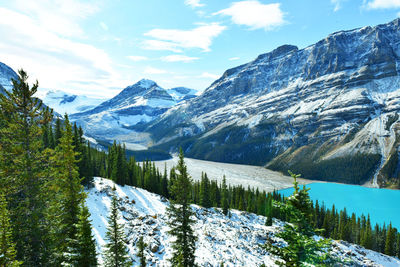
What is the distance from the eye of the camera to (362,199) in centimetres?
14150

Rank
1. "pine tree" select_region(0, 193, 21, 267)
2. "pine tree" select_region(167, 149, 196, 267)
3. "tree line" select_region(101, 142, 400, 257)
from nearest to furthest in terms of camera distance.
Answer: "pine tree" select_region(0, 193, 21, 267)
"pine tree" select_region(167, 149, 196, 267)
"tree line" select_region(101, 142, 400, 257)

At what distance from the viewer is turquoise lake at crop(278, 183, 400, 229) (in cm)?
11633

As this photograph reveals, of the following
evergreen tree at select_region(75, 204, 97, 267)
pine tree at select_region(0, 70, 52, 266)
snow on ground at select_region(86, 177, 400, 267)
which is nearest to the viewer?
pine tree at select_region(0, 70, 52, 266)

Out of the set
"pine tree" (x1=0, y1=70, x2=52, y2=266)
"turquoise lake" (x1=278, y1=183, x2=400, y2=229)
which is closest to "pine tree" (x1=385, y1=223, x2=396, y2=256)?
"turquoise lake" (x1=278, y1=183, x2=400, y2=229)

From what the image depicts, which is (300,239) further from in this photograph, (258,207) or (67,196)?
(258,207)

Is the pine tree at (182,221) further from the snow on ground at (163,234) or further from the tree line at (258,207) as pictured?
the tree line at (258,207)

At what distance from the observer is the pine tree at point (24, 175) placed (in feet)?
45.0

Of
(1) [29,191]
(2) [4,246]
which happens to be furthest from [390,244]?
(2) [4,246]

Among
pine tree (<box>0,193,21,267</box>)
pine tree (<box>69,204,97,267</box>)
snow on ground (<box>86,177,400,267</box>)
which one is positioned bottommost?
snow on ground (<box>86,177,400,267</box>)

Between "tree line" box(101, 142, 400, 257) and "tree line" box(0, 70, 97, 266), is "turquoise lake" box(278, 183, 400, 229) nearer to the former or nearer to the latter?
"tree line" box(101, 142, 400, 257)

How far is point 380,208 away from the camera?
125m

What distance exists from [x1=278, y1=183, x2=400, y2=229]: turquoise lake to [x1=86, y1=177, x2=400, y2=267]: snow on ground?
2891 inches

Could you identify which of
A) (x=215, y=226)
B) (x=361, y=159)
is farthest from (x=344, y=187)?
(x=215, y=226)

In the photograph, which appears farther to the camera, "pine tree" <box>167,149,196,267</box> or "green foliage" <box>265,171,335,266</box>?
"pine tree" <box>167,149,196,267</box>
